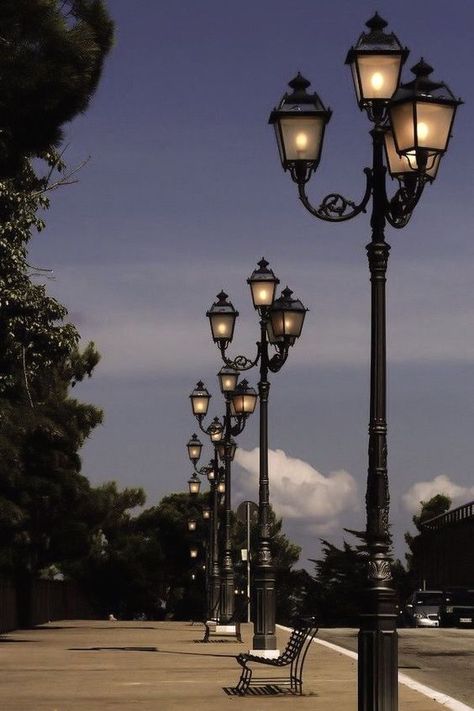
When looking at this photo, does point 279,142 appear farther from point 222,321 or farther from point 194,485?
point 194,485

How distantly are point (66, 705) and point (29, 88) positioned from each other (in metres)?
10.9

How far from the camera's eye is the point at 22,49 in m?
23.6

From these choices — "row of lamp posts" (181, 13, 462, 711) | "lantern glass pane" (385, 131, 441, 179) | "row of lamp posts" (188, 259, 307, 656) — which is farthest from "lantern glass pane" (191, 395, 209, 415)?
"lantern glass pane" (385, 131, 441, 179)

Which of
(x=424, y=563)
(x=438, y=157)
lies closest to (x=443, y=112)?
(x=438, y=157)

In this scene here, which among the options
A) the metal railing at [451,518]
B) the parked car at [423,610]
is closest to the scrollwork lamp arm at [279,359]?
the parked car at [423,610]

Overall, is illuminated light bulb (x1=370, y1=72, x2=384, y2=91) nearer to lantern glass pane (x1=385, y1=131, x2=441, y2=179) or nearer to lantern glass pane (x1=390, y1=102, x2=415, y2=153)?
lantern glass pane (x1=385, y1=131, x2=441, y2=179)

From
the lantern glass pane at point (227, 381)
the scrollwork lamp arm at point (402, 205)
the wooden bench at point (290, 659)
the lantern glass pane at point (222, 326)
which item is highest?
the lantern glass pane at point (222, 326)

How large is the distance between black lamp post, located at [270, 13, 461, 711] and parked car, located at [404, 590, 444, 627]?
135ft

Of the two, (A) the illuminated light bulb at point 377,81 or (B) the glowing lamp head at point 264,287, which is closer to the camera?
→ (A) the illuminated light bulb at point 377,81

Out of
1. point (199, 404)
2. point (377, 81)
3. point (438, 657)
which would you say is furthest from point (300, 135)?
point (199, 404)

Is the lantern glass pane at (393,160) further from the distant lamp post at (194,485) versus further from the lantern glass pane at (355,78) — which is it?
the distant lamp post at (194,485)

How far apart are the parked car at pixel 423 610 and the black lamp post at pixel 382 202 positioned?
41238 millimetres

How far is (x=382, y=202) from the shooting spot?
38.8 ft

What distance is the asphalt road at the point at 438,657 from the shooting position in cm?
2036
